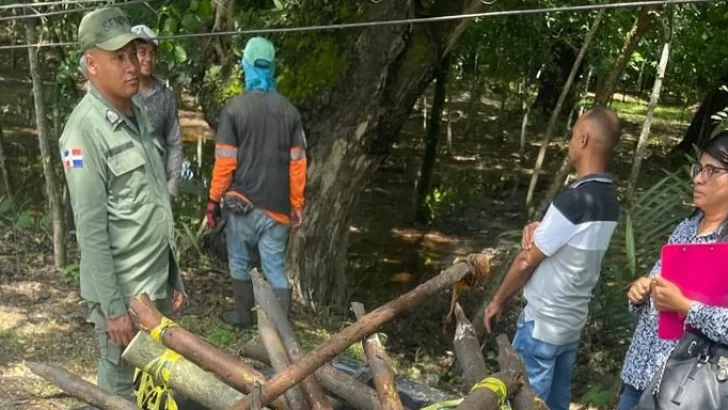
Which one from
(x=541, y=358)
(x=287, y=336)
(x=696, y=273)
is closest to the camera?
(x=287, y=336)

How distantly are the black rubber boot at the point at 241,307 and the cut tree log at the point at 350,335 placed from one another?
2788mm

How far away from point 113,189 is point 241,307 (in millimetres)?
2445

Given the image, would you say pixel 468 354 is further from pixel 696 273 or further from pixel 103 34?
pixel 103 34

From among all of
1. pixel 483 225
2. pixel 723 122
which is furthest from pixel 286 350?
pixel 483 225

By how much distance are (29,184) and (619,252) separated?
5.37 meters

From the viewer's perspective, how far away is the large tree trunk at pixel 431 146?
403 inches

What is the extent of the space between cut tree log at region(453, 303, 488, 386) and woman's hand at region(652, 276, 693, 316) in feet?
2.40

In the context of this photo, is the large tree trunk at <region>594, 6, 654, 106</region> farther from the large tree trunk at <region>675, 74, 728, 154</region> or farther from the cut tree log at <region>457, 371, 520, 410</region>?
the large tree trunk at <region>675, 74, 728, 154</region>

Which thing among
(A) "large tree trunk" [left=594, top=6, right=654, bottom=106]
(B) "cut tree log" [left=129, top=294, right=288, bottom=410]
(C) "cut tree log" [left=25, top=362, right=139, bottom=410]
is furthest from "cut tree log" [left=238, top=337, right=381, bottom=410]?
(A) "large tree trunk" [left=594, top=6, right=654, bottom=106]

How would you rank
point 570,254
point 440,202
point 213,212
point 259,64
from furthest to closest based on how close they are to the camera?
1. point 440,202
2. point 213,212
3. point 259,64
4. point 570,254

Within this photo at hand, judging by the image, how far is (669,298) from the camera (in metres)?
2.79

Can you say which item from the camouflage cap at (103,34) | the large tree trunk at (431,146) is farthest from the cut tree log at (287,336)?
the large tree trunk at (431,146)

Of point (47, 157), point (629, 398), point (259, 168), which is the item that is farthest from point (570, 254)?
point (47, 157)

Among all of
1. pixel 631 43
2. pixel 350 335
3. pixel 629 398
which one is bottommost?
pixel 629 398
